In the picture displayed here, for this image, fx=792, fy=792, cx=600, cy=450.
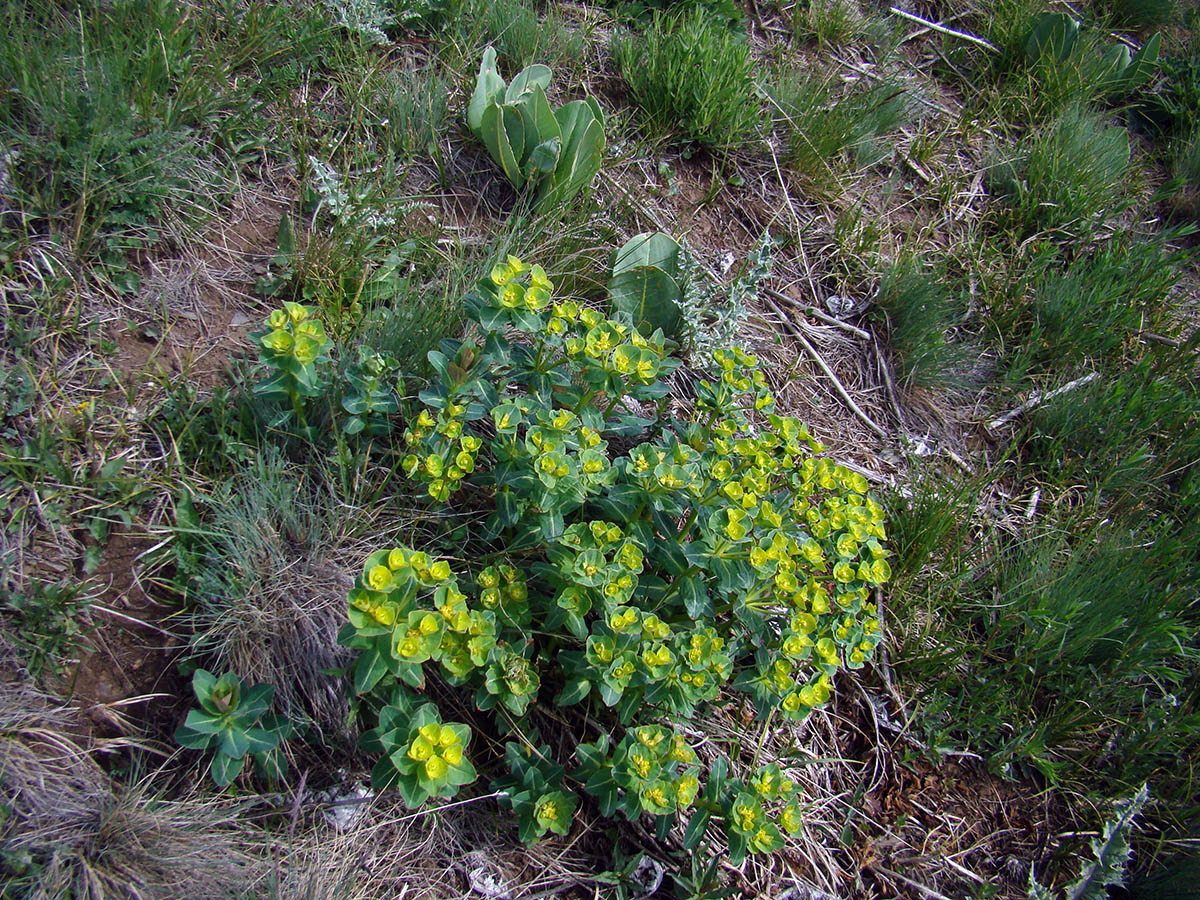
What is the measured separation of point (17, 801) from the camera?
1.61 metres

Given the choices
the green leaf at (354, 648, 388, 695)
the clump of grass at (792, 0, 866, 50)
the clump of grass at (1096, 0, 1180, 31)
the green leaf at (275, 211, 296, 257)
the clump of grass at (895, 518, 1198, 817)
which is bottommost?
the clump of grass at (895, 518, 1198, 817)

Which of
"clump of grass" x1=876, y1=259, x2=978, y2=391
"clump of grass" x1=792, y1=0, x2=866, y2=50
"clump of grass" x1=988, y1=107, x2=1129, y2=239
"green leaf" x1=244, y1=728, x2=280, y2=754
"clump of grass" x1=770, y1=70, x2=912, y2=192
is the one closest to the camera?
"green leaf" x1=244, y1=728, x2=280, y2=754

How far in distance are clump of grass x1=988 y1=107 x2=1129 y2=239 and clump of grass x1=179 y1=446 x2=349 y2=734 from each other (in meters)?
3.20

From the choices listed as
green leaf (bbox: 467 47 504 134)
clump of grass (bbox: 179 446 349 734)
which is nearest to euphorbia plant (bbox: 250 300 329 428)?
clump of grass (bbox: 179 446 349 734)

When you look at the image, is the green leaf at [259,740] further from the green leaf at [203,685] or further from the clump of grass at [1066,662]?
the clump of grass at [1066,662]

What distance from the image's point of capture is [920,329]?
119 inches

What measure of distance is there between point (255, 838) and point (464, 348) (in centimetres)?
123

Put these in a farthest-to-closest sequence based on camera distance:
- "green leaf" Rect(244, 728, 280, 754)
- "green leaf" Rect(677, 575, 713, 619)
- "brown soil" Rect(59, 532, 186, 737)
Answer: "green leaf" Rect(677, 575, 713, 619) → "brown soil" Rect(59, 532, 186, 737) → "green leaf" Rect(244, 728, 280, 754)

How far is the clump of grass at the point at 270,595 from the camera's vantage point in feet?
6.13

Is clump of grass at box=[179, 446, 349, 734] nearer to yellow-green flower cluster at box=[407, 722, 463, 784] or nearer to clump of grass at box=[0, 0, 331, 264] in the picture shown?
yellow-green flower cluster at box=[407, 722, 463, 784]

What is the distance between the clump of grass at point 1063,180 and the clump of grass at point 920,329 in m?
0.77

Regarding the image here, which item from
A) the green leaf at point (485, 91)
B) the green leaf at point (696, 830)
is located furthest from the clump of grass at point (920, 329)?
the green leaf at point (696, 830)

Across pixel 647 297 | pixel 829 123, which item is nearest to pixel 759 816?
pixel 647 297

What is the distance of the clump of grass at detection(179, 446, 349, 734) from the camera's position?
1869 millimetres
